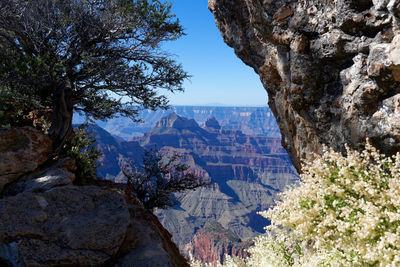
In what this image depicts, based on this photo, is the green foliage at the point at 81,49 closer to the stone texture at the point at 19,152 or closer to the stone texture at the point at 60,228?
the stone texture at the point at 19,152

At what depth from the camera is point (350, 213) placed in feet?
12.2

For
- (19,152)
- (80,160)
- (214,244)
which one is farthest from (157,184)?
(214,244)

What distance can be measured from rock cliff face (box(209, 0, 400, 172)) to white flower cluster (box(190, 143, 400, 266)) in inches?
63.2

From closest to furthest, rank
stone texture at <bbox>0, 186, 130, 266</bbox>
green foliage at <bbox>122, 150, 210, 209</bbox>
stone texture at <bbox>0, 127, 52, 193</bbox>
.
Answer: stone texture at <bbox>0, 186, 130, 266</bbox>, stone texture at <bbox>0, 127, 52, 193</bbox>, green foliage at <bbox>122, 150, 210, 209</bbox>

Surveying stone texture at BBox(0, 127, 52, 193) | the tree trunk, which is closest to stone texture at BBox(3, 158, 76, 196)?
stone texture at BBox(0, 127, 52, 193)

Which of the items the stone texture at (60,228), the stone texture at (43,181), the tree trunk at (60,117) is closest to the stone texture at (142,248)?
the stone texture at (60,228)

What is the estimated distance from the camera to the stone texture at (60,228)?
4430mm

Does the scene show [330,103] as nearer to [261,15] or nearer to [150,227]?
[261,15]

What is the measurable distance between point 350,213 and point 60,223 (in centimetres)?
521

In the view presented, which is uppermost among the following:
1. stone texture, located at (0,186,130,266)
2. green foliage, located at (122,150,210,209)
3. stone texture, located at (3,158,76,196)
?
stone texture, located at (3,158,76,196)

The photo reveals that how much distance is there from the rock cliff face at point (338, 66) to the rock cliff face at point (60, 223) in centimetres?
514

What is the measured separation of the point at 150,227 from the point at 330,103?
18.4 feet

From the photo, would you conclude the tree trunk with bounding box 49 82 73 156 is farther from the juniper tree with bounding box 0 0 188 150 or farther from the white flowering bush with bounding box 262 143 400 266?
the white flowering bush with bounding box 262 143 400 266

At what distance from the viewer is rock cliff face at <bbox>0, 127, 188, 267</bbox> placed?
449cm
